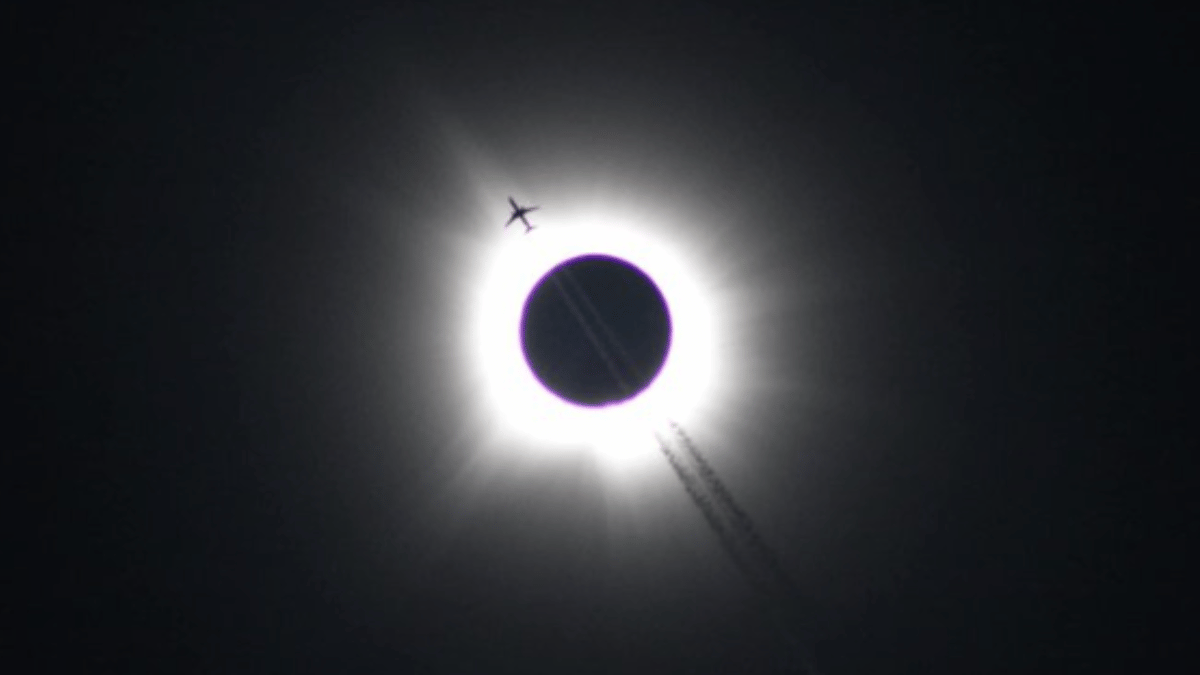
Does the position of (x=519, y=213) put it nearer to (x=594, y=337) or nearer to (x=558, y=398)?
(x=594, y=337)

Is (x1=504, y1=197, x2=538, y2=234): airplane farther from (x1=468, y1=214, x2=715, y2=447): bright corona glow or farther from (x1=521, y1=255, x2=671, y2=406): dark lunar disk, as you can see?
(x1=521, y1=255, x2=671, y2=406): dark lunar disk

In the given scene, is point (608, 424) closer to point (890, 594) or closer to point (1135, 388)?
point (890, 594)

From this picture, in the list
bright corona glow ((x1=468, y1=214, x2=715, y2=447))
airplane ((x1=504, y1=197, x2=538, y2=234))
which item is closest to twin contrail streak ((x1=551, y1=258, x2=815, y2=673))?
bright corona glow ((x1=468, y1=214, x2=715, y2=447))

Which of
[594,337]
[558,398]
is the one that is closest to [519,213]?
[594,337]

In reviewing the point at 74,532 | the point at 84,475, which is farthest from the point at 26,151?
the point at 74,532

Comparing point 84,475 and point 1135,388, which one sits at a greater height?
point 84,475

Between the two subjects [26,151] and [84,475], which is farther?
[84,475]
